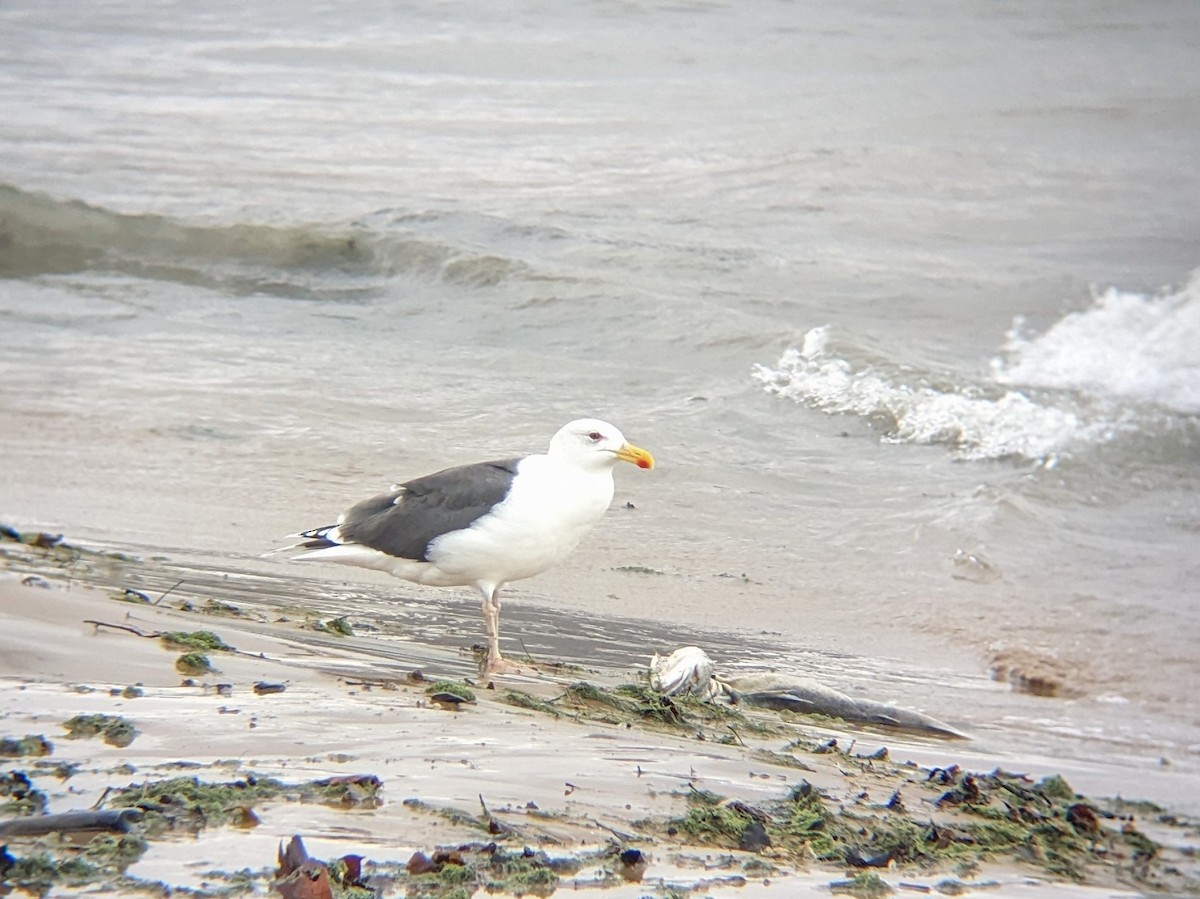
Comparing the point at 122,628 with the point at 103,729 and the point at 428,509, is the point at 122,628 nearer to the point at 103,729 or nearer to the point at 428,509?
the point at 103,729

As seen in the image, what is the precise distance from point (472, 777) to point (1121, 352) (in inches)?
370

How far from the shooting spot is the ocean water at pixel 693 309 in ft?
22.1

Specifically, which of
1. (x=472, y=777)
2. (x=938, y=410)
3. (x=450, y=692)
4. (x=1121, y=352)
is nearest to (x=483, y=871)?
(x=472, y=777)

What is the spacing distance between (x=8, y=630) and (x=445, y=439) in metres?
5.13

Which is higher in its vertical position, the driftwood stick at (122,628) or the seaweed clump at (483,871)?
the seaweed clump at (483,871)

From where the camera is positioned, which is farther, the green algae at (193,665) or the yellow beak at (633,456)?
the yellow beak at (633,456)

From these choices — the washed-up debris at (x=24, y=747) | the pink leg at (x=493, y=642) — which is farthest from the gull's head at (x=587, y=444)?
the washed-up debris at (x=24, y=747)

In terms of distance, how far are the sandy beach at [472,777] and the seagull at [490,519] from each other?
772mm

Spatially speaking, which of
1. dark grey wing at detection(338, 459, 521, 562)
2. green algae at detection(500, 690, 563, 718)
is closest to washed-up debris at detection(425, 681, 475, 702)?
green algae at detection(500, 690, 563, 718)

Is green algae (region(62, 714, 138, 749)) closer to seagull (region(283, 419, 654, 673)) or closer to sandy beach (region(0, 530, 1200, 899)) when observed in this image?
sandy beach (region(0, 530, 1200, 899))

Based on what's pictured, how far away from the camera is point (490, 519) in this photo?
539 cm

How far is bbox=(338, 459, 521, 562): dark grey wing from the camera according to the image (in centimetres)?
546

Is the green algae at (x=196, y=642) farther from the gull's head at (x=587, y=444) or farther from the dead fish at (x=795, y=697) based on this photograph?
the gull's head at (x=587, y=444)

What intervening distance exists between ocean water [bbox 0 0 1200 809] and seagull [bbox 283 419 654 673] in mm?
543
